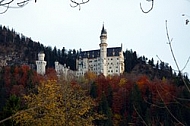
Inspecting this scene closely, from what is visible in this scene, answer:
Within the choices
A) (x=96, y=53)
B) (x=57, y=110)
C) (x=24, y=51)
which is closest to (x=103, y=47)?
(x=96, y=53)

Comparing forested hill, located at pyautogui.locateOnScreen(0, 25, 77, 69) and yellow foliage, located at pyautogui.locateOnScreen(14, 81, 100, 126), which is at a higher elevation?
forested hill, located at pyautogui.locateOnScreen(0, 25, 77, 69)

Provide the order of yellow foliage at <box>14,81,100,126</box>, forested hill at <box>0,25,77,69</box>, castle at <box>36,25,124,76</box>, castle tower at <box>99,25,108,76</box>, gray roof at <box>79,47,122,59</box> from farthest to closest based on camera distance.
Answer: forested hill at <box>0,25,77,69</box> < gray roof at <box>79,47,122,59</box> < castle tower at <box>99,25,108,76</box> < castle at <box>36,25,124,76</box> < yellow foliage at <box>14,81,100,126</box>

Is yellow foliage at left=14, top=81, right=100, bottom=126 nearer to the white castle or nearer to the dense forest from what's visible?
the dense forest

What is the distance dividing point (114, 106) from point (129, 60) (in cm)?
4715

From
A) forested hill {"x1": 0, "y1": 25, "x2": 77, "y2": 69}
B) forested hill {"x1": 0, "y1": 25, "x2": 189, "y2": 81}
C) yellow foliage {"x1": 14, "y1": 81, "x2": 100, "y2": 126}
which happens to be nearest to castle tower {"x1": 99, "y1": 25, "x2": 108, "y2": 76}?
forested hill {"x1": 0, "y1": 25, "x2": 189, "y2": 81}

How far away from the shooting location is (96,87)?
1902 inches

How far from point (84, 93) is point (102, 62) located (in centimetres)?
6910

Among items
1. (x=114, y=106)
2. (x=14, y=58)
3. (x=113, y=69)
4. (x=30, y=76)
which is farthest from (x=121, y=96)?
(x=14, y=58)

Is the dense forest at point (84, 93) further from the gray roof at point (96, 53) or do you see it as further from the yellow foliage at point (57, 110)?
the gray roof at point (96, 53)

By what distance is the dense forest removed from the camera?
140 inches

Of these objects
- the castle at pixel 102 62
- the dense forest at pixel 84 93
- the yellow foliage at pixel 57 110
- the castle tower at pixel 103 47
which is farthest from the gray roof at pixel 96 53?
the yellow foliage at pixel 57 110

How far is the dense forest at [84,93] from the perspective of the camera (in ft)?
11.6

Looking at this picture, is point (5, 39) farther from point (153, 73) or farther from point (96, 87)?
point (96, 87)

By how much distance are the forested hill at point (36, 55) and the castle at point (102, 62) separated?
3039 millimetres
